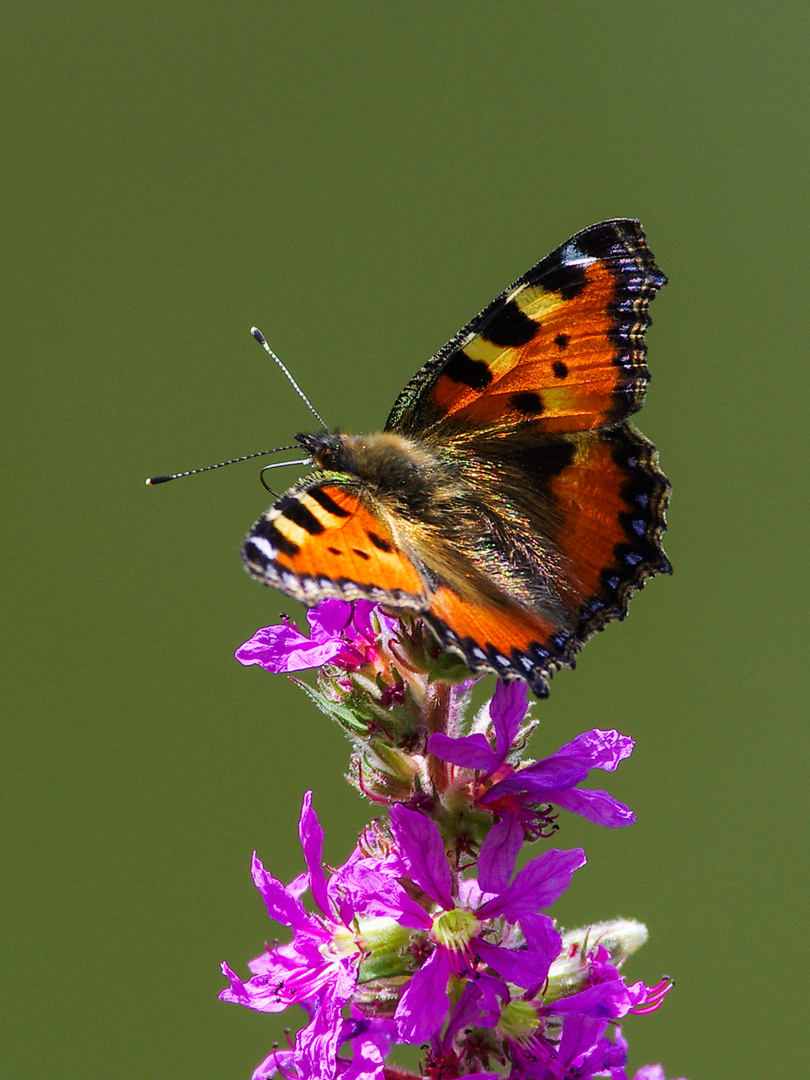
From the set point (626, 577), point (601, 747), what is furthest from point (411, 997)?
point (626, 577)

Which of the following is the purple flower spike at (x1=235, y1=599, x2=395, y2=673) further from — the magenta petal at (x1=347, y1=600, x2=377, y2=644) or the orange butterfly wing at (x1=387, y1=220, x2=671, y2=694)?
the orange butterfly wing at (x1=387, y1=220, x2=671, y2=694)

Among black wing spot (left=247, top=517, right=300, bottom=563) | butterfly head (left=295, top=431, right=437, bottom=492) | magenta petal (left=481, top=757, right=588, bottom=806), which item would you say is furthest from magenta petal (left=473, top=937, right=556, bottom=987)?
butterfly head (left=295, top=431, right=437, bottom=492)

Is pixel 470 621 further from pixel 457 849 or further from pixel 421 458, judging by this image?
pixel 421 458

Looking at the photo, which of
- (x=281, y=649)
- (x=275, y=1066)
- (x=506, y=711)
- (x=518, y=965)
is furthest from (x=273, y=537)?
(x=275, y=1066)

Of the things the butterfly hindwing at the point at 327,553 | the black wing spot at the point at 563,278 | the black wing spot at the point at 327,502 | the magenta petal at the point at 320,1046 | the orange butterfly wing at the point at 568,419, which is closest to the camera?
the butterfly hindwing at the point at 327,553

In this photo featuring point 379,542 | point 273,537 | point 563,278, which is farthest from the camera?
point 563,278

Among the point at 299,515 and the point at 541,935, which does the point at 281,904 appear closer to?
the point at 541,935

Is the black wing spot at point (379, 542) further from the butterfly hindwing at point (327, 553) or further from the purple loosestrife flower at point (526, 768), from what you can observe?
the purple loosestrife flower at point (526, 768)

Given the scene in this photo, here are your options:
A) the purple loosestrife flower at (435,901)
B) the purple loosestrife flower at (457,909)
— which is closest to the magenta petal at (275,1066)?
the purple loosestrife flower at (435,901)
